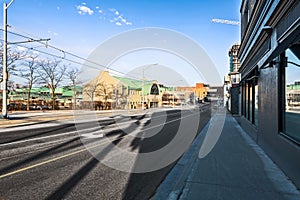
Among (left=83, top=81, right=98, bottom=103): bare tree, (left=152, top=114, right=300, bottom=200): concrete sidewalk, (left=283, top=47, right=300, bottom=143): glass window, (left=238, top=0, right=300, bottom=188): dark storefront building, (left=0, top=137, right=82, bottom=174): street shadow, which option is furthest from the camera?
(left=83, top=81, right=98, bottom=103): bare tree

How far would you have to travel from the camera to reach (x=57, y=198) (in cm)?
414

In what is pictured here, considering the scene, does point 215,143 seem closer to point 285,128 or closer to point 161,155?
point 161,155

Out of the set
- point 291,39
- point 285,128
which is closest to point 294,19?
point 291,39

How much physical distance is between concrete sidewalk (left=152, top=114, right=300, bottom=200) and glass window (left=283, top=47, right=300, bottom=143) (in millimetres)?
1030

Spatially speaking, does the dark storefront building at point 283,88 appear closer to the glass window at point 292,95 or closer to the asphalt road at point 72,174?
the glass window at point 292,95

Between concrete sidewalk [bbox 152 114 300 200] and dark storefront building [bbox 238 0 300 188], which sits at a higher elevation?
dark storefront building [bbox 238 0 300 188]

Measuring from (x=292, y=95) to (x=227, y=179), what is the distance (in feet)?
7.95

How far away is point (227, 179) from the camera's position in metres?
5.07

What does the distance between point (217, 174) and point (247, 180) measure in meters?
0.66

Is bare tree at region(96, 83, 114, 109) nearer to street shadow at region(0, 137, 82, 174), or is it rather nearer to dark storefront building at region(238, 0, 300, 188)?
street shadow at region(0, 137, 82, 174)

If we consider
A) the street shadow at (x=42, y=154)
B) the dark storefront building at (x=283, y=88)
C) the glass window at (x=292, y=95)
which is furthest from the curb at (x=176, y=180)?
the street shadow at (x=42, y=154)

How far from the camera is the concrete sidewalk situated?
4.24 meters

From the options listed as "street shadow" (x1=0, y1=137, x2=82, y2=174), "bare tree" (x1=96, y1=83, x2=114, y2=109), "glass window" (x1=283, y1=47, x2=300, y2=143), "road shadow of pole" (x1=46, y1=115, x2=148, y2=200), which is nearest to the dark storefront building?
"glass window" (x1=283, y1=47, x2=300, y2=143)

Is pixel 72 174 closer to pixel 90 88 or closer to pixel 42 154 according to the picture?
pixel 42 154
